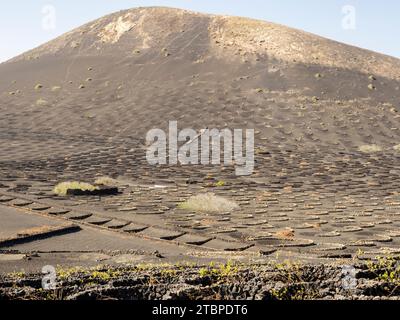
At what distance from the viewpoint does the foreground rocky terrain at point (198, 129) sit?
29.8 feet

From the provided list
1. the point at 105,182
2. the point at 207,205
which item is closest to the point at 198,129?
the point at 105,182

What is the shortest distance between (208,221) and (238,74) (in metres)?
37.6

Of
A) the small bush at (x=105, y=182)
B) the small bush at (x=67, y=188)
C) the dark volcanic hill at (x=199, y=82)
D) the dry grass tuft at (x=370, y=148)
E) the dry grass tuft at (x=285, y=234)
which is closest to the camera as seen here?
the dry grass tuft at (x=285, y=234)

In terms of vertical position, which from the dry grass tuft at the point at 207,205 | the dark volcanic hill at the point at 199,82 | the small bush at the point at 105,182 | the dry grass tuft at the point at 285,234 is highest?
the dark volcanic hill at the point at 199,82

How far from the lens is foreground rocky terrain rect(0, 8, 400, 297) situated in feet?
29.8

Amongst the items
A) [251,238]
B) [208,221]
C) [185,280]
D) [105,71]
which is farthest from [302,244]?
[105,71]

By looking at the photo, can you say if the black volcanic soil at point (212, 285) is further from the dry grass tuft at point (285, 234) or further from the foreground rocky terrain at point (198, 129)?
the dry grass tuft at point (285, 234)

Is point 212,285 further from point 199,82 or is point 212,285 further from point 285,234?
point 199,82

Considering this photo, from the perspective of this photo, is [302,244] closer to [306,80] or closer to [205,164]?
[205,164]

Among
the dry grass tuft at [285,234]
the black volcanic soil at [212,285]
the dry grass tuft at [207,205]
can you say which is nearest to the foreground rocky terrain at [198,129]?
the dry grass tuft at [285,234]

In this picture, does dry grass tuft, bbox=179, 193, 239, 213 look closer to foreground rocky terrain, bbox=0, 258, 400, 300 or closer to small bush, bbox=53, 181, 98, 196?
small bush, bbox=53, 181, 98, 196

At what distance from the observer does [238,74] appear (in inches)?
1864

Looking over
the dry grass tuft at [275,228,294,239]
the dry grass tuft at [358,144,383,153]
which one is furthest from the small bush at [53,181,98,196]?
the dry grass tuft at [358,144,383,153]

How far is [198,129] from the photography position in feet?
105
